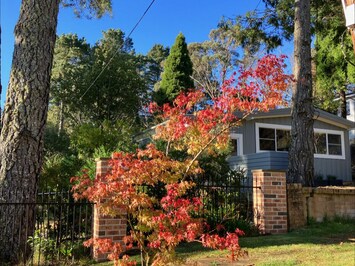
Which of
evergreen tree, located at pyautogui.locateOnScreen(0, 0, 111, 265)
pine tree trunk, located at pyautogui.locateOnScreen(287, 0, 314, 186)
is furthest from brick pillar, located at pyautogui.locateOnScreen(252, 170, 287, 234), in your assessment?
evergreen tree, located at pyautogui.locateOnScreen(0, 0, 111, 265)

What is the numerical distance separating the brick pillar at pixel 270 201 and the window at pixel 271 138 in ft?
30.3

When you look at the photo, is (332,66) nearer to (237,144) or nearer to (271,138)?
(271,138)

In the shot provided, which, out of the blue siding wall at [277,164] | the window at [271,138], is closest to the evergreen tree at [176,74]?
the window at [271,138]

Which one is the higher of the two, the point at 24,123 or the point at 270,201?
the point at 24,123

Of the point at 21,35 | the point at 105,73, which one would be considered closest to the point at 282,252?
the point at 21,35

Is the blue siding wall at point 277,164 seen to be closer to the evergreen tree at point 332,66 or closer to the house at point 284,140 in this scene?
the house at point 284,140

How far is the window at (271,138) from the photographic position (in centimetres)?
1709

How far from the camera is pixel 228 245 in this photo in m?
4.19

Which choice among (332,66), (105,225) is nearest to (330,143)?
(332,66)

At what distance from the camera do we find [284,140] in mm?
17625

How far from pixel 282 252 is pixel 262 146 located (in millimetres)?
11528

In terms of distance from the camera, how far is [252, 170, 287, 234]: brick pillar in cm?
765

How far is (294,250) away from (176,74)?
20.3 metres

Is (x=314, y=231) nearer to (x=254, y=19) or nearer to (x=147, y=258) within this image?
(x=147, y=258)
